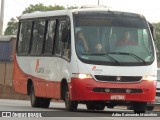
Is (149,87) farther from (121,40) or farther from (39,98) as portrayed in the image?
(39,98)

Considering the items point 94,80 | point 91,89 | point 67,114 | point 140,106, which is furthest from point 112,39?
point 67,114

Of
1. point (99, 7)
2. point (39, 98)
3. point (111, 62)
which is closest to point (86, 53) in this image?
point (111, 62)

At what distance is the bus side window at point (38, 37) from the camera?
25934 millimetres

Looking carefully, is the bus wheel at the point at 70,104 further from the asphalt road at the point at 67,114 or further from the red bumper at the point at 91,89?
the red bumper at the point at 91,89

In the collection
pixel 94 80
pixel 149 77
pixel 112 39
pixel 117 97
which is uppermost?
pixel 112 39

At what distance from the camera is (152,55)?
75.0 ft

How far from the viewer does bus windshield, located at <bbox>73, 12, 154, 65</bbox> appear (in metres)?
22.4

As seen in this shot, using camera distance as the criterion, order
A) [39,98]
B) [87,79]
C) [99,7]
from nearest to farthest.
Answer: [87,79] → [99,7] → [39,98]

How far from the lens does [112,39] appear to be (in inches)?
896

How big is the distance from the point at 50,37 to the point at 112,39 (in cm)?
288

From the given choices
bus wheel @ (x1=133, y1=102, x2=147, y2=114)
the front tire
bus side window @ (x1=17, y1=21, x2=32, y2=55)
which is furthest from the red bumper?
bus side window @ (x1=17, y1=21, x2=32, y2=55)

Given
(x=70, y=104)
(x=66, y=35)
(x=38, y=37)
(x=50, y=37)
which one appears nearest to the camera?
(x=70, y=104)

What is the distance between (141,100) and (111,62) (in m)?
1.33

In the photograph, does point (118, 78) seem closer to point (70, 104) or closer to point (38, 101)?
point (70, 104)
